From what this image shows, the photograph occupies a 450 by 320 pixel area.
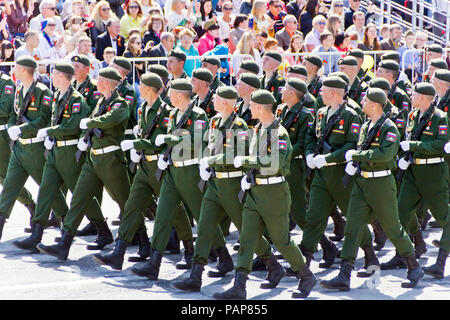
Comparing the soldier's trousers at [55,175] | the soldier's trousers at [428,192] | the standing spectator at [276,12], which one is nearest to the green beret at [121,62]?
the soldier's trousers at [55,175]

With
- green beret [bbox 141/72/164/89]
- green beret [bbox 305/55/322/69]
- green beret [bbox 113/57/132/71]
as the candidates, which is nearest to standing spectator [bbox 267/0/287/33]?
green beret [bbox 305/55/322/69]

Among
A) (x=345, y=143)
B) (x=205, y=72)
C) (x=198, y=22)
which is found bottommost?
(x=345, y=143)

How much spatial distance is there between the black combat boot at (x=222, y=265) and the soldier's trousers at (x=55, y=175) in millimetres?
1600

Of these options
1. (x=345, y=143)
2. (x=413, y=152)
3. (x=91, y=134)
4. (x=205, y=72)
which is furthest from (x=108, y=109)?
(x=413, y=152)

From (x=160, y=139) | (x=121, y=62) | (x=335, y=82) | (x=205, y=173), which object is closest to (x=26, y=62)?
(x=121, y=62)

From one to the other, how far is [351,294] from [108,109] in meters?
3.06

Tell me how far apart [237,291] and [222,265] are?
98 centimetres

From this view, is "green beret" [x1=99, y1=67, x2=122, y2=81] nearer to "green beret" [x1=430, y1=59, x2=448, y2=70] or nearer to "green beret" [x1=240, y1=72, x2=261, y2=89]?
"green beret" [x1=240, y1=72, x2=261, y2=89]

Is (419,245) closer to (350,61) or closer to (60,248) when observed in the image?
(350,61)

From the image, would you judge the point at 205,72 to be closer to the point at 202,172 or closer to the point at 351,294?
the point at 202,172

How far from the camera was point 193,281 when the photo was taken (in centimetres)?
838

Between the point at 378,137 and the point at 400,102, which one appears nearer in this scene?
the point at 378,137

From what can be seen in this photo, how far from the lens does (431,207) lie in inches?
364

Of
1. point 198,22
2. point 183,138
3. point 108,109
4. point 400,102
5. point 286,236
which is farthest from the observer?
point 198,22
